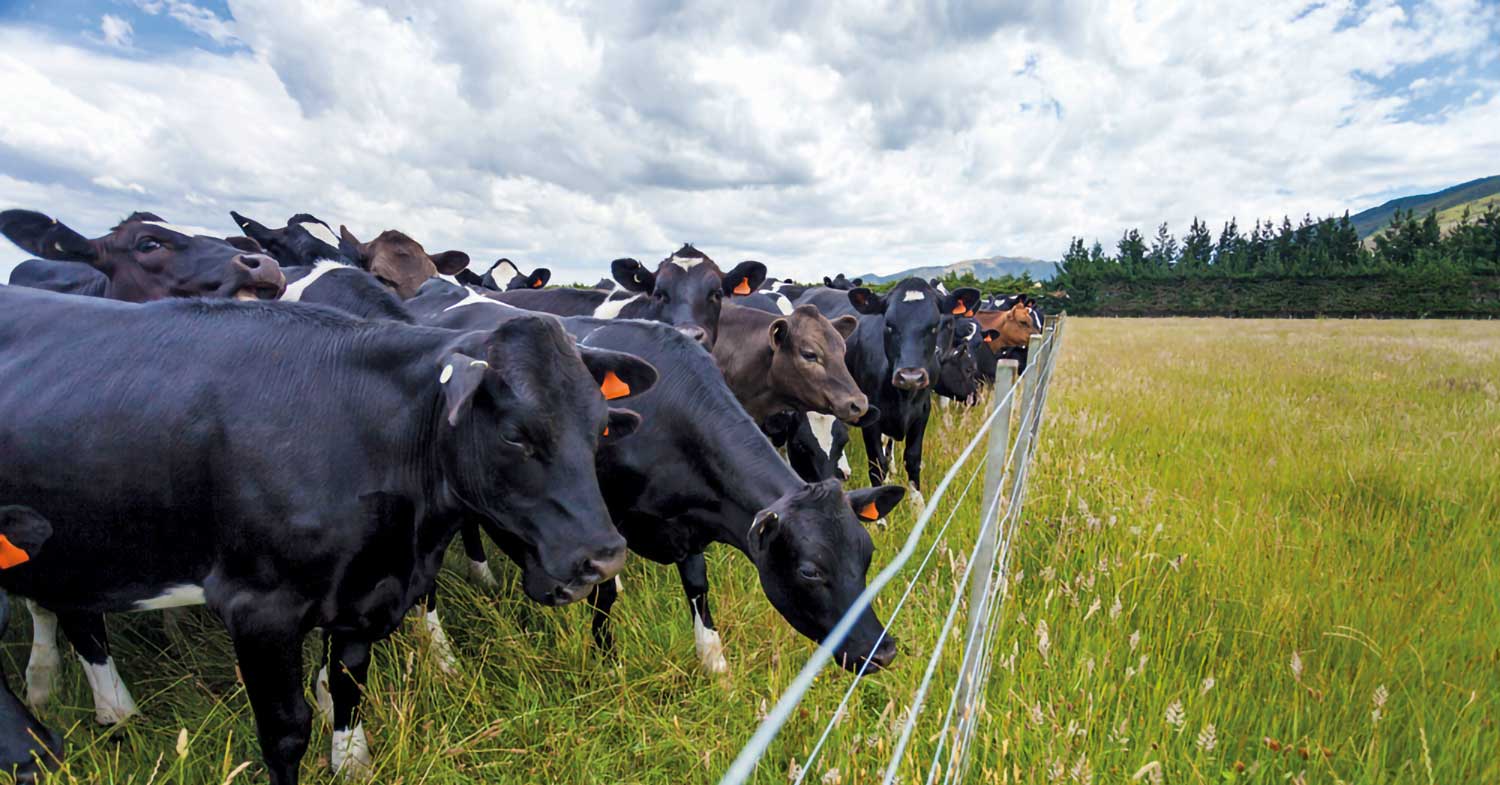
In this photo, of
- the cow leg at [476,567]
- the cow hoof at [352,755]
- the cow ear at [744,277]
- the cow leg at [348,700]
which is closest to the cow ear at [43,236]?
the cow leg at [476,567]

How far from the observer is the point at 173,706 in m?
3.19

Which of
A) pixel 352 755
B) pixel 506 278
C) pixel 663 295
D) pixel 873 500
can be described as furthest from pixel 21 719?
pixel 506 278

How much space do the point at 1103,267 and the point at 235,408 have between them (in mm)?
67782

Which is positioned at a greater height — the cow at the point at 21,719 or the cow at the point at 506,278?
the cow at the point at 506,278

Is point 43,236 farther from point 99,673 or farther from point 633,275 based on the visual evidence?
point 633,275

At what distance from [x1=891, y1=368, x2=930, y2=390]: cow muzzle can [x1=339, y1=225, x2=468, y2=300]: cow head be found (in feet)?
16.0

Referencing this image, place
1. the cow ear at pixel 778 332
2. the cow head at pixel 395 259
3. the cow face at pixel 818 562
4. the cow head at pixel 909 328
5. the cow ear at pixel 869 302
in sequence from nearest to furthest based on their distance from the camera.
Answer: the cow face at pixel 818 562 → the cow ear at pixel 778 332 → the cow head at pixel 909 328 → the cow ear at pixel 869 302 → the cow head at pixel 395 259

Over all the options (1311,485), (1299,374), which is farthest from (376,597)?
(1299,374)

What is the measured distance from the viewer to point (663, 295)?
5.88 metres

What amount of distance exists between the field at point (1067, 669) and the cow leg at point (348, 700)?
0.29ft

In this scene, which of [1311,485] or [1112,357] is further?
[1112,357]

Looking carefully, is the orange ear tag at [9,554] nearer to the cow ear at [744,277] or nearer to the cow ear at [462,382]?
the cow ear at [462,382]

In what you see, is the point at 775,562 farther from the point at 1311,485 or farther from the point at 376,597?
the point at 1311,485

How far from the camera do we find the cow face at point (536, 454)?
Answer: 7.66 feet
